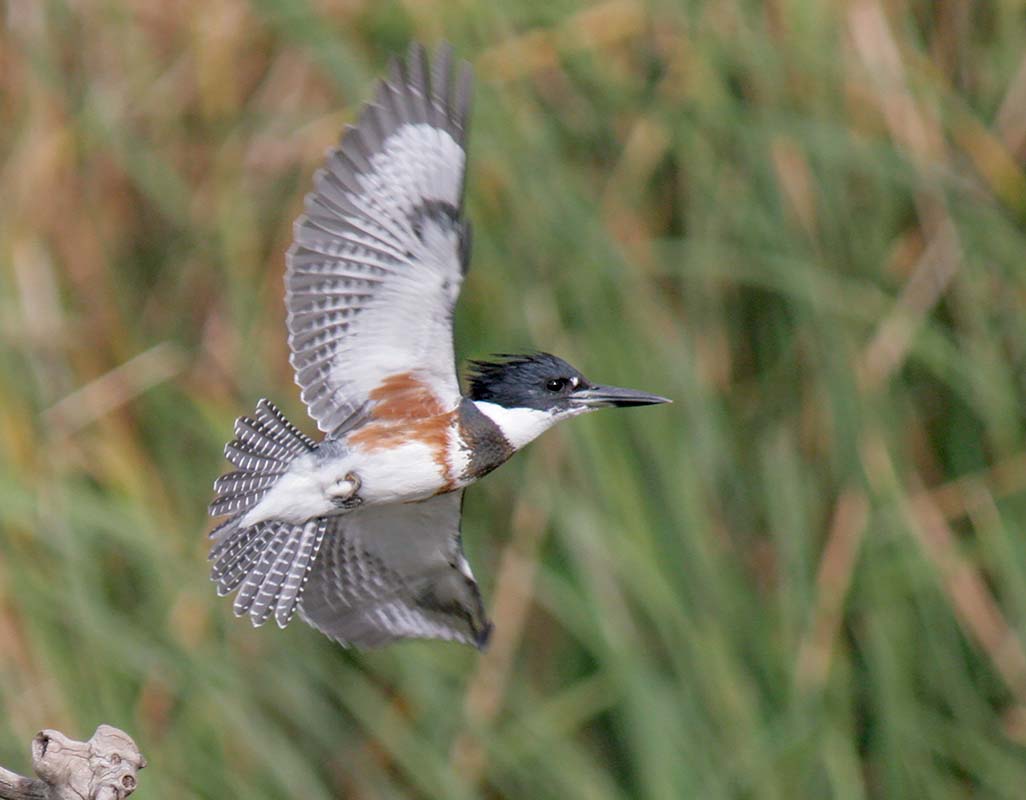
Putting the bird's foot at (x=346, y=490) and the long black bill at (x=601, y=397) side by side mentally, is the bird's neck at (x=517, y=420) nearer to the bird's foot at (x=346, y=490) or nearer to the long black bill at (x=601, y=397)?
the long black bill at (x=601, y=397)

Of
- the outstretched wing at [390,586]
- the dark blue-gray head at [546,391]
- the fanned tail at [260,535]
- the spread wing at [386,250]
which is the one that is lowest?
the outstretched wing at [390,586]

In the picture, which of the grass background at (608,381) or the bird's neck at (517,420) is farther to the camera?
the grass background at (608,381)

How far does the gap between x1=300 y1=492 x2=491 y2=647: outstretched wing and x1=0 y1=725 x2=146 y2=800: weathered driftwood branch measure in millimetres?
1092

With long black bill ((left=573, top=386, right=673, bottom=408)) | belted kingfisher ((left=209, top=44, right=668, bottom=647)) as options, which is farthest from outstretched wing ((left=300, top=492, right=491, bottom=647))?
long black bill ((left=573, top=386, right=673, bottom=408))

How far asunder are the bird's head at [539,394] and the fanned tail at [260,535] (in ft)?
1.05

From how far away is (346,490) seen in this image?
3.01 m

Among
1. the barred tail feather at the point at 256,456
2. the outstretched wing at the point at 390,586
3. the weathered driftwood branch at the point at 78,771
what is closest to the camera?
the weathered driftwood branch at the point at 78,771

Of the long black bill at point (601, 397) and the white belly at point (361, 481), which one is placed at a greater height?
the long black bill at point (601, 397)

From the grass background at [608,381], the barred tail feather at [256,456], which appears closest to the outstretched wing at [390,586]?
the barred tail feather at [256,456]

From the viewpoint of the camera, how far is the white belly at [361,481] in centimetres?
301

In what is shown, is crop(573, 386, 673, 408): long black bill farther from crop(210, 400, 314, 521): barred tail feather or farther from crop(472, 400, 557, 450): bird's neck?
crop(210, 400, 314, 521): barred tail feather

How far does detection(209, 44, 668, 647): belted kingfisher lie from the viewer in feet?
9.87

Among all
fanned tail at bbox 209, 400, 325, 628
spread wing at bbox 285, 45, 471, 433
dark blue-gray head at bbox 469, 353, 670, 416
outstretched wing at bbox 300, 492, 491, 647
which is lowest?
outstretched wing at bbox 300, 492, 491, 647

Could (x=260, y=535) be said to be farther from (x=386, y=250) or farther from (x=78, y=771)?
(x=78, y=771)
